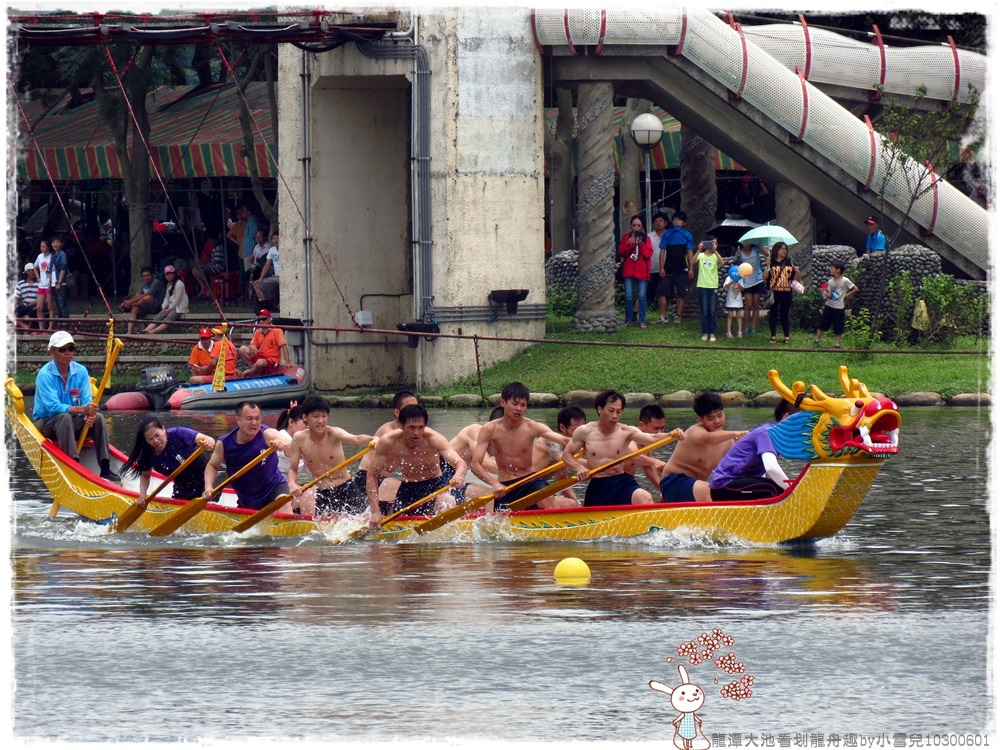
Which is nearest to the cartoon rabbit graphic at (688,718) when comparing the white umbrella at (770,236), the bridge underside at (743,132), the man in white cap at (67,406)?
the man in white cap at (67,406)

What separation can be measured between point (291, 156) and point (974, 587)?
17967mm

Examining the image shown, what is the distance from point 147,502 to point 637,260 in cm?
1418

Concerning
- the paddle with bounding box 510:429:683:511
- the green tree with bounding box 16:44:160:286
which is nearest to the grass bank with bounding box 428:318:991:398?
the green tree with bounding box 16:44:160:286

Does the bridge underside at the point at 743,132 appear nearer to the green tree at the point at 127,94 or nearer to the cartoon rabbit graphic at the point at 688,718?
the green tree at the point at 127,94

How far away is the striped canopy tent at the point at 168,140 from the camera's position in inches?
1391

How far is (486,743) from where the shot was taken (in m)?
8.25

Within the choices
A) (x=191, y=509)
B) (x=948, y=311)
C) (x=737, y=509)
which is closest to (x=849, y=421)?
(x=737, y=509)

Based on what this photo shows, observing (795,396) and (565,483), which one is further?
(565,483)

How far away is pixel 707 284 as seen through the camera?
89.6 feet

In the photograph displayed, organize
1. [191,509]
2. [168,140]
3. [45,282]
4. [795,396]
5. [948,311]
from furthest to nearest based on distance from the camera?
1. [168,140]
2. [45,282]
3. [948,311]
4. [191,509]
5. [795,396]

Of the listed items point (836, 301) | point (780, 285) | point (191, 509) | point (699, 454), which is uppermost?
point (780, 285)

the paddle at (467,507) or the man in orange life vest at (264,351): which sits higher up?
the man in orange life vest at (264,351)

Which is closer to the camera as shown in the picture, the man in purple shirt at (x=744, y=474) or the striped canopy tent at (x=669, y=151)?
the man in purple shirt at (x=744, y=474)

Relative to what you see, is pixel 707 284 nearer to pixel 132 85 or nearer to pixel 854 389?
pixel 132 85
